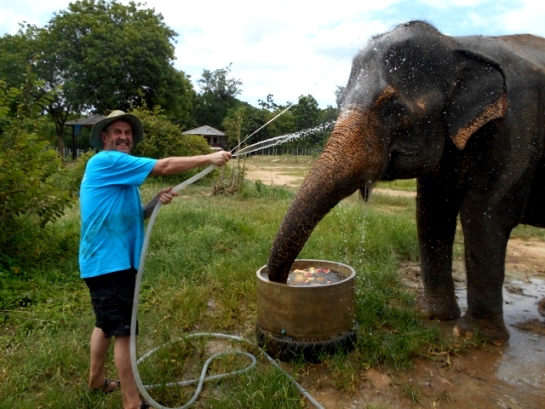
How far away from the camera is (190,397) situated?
283 centimetres

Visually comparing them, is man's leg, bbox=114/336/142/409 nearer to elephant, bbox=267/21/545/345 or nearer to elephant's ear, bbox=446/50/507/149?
elephant, bbox=267/21/545/345

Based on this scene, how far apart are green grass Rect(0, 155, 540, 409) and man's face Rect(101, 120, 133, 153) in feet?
4.49

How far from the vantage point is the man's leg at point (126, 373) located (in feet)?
8.57

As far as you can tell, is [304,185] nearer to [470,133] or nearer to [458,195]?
[470,133]

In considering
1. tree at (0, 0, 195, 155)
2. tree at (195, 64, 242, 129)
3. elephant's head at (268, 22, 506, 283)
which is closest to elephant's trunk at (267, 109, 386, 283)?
elephant's head at (268, 22, 506, 283)

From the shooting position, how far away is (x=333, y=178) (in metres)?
2.84

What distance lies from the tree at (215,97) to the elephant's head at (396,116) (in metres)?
58.0

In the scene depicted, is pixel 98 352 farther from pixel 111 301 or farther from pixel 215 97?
pixel 215 97

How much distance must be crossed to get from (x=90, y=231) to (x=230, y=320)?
161 cm

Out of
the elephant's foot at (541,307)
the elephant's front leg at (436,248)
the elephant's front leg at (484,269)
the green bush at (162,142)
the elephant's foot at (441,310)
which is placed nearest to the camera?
the elephant's front leg at (484,269)

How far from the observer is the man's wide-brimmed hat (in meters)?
2.66

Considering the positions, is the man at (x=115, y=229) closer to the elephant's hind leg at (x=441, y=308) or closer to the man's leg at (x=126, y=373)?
the man's leg at (x=126, y=373)

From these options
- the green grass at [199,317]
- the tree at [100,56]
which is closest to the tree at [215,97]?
the tree at [100,56]

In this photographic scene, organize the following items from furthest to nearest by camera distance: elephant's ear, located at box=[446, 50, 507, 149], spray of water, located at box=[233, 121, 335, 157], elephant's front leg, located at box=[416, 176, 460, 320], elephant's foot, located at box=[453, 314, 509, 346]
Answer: elephant's front leg, located at box=[416, 176, 460, 320] → elephant's foot, located at box=[453, 314, 509, 346] → elephant's ear, located at box=[446, 50, 507, 149] → spray of water, located at box=[233, 121, 335, 157]
